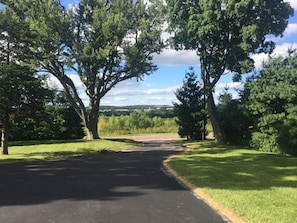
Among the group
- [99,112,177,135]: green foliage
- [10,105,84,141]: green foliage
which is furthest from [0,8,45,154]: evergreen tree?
[99,112,177,135]: green foliage

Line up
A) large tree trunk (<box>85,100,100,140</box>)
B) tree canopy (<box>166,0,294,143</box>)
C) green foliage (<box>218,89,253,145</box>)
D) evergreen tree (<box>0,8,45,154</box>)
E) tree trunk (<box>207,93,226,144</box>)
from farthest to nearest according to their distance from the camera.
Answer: large tree trunk (<box>85,100,100,140</box>) → tree trunk (<box>207,93,226,144</box>) → green foliage (<box>218,89,253,145</box>) → tree canopy (<box>166,0,294,143</box>) → evergreen tree (<box>0,8,45,154</box>)

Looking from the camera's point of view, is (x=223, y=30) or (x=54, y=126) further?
(x=54, y=126)

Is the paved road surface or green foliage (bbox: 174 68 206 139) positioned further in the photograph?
green foliage (bbox: 174 68 206 139)

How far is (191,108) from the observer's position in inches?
1282

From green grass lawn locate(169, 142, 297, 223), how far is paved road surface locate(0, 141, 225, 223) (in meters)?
0.67

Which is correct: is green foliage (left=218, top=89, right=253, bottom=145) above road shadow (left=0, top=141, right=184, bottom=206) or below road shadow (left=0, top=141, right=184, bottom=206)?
above

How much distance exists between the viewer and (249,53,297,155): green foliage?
18.5 m

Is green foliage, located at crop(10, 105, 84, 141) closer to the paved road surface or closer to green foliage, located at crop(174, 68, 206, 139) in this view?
green foliage, located at crop(174, 68, 206, 139)

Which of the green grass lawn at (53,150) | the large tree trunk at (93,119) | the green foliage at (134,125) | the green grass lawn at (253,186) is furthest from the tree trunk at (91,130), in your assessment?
the green grass lawn at (253,186)

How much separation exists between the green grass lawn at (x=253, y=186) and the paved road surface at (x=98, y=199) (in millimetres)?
665

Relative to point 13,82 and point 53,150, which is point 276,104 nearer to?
point 53,150

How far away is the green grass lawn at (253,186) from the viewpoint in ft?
21.5

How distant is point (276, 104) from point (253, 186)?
504 inches

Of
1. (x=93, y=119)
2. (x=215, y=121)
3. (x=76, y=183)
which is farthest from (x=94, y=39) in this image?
(x=76, y=183)
